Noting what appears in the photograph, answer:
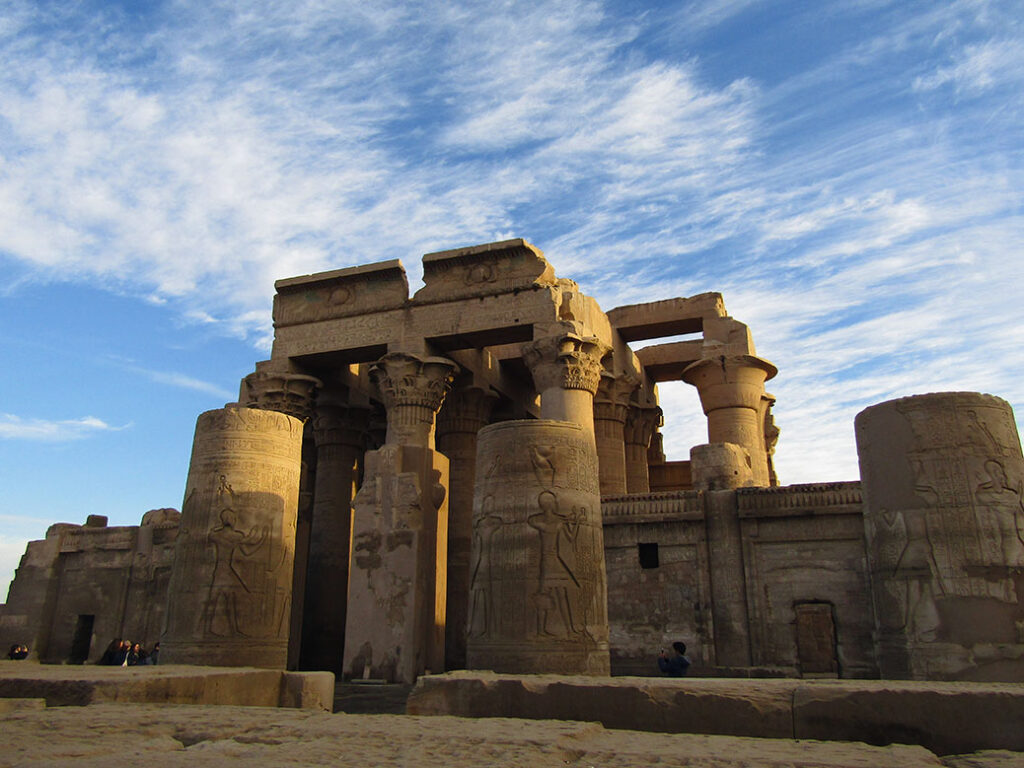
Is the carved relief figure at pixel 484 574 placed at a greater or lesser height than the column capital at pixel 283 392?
lesser

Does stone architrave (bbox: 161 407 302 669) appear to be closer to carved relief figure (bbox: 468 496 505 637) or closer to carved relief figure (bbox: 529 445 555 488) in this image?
carved relief figure (bbox: 468 496 505 637)

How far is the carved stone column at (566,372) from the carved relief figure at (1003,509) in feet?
22.5

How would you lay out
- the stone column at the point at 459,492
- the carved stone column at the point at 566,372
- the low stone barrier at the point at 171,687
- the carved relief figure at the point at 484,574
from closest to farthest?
1. the low stone barrier at the point at 171,687
2. the carved relief figure at the point at 484,574
3. the carved stone column at the point at 566,372
4. the stone column at the point at 459,492

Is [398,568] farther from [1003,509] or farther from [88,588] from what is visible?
[88,588]

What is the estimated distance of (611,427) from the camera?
Answer: 17328 millimetres

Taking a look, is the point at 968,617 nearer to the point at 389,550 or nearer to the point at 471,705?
the point at 471,705

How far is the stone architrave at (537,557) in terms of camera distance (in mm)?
8602

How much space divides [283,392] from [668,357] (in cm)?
906

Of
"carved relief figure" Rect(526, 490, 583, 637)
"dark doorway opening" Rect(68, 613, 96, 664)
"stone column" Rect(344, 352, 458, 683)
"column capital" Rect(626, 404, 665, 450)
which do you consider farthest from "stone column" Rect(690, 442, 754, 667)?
"dark doorway opening" Rect(68, 613, 96, 664)

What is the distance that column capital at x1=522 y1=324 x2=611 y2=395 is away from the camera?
546 inches

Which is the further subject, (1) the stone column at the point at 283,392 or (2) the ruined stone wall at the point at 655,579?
(1) the stone column at the point at 283,392

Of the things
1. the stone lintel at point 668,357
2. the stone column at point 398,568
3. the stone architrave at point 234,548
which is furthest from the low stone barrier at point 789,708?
the stone lintel at point 668,357

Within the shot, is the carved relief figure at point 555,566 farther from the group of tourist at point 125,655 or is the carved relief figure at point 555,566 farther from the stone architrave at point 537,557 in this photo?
the group of tourist at point 125,655

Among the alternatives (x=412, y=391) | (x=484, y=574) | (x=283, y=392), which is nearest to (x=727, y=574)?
(x=484, y=574)
